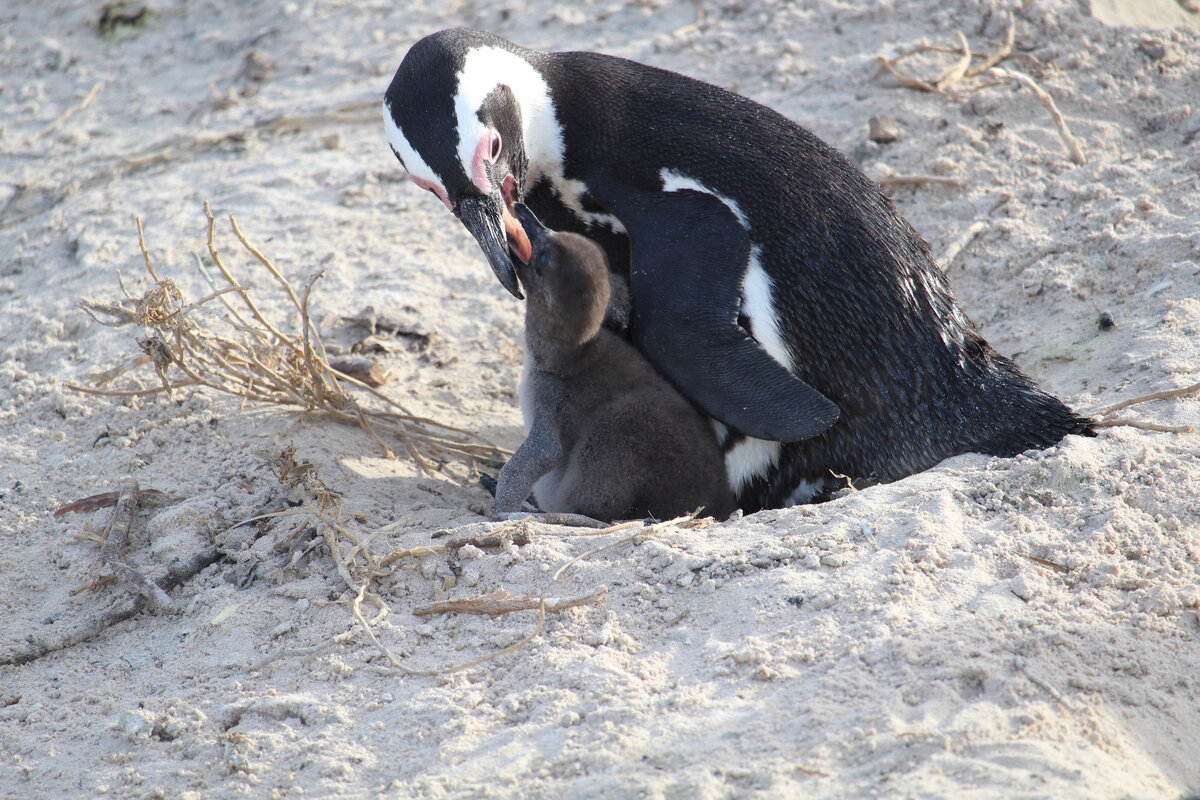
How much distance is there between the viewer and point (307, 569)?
2566 mm

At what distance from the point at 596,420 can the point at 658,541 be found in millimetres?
630

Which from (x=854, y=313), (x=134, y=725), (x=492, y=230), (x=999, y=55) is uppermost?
(x=999, y=55)

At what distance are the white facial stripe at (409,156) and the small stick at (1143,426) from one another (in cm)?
185

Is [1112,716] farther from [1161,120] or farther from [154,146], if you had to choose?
[154,146]

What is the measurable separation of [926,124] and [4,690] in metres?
3.85

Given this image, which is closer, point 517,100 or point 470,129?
point 470,129

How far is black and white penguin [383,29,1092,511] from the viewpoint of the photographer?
9.41 feet

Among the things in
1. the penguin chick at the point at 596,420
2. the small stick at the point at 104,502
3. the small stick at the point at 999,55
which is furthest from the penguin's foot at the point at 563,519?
the small stick at the point at 999,55

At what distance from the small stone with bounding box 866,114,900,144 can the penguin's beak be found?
6.94 ft

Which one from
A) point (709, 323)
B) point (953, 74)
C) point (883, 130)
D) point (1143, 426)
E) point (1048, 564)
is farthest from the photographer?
point (953, 74)

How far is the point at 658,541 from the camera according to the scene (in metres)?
2.43

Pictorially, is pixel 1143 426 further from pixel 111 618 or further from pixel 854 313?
pixel 111 618

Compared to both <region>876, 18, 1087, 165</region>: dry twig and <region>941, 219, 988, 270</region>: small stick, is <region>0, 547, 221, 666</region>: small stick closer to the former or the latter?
<region>941, 219, 988, 270</region>: small stick

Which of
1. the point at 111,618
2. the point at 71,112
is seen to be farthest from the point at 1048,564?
the point at 71,112
